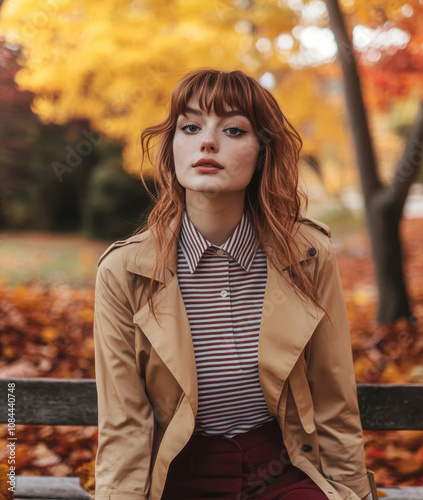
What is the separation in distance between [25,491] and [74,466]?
0.66 m

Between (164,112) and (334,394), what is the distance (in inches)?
193

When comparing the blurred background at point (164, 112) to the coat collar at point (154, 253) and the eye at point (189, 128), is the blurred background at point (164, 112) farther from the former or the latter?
the eye at point (189, 128)

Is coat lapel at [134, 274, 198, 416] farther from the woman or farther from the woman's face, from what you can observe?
the woman's face

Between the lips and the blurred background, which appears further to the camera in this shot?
the blurred background

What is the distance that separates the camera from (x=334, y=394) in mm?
1872

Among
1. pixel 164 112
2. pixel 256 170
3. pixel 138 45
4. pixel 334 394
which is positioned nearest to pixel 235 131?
Answer: pixel 256 170

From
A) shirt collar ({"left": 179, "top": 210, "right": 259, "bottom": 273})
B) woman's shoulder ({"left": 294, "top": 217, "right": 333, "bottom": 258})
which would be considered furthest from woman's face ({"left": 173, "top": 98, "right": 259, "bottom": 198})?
woman's shoulder ({"left": 294, "top": 217, "right": 333, "bottom": 258})

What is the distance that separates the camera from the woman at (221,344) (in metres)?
1.74

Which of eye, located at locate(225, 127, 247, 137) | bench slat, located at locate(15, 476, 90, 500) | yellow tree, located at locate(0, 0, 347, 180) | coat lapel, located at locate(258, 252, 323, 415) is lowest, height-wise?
bench slat, located at locate(15, 476, 90, 500)

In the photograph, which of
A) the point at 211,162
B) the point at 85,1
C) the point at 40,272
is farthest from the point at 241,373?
the point at 40,272

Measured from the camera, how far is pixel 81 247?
1149 centimetres

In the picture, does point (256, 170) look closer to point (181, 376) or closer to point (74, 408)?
point (181, 376)

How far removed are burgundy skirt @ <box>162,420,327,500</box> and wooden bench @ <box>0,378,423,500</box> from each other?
0.55 meters

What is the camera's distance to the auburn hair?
1.80m
